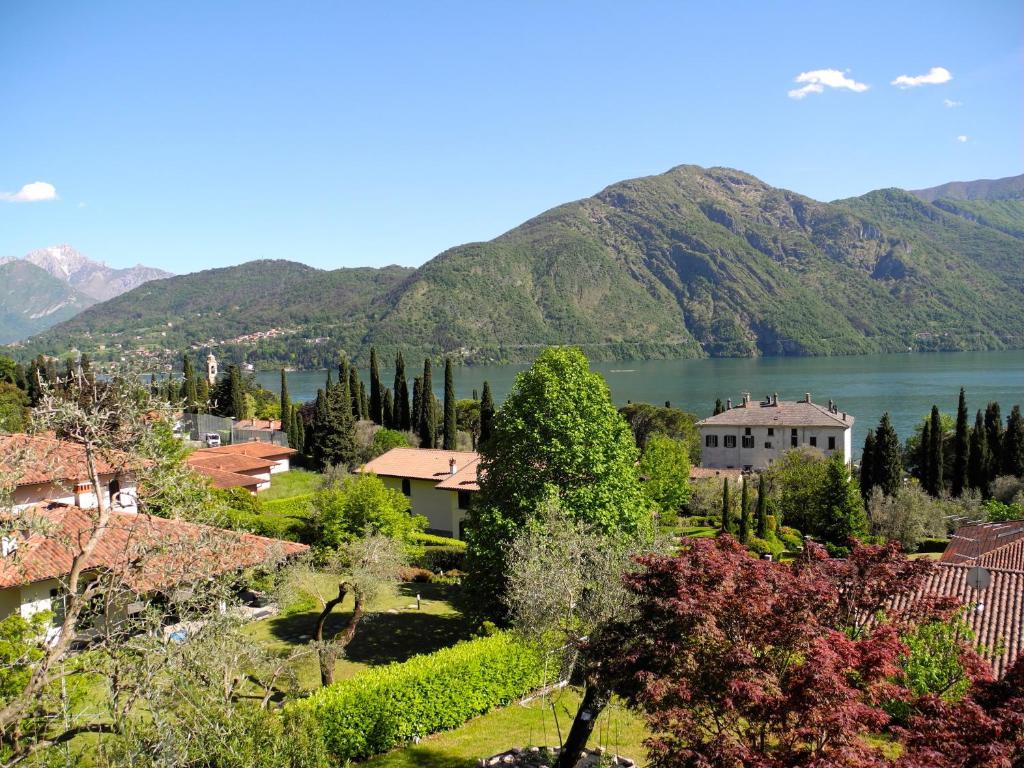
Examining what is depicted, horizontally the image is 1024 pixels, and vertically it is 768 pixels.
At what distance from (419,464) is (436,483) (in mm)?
2354

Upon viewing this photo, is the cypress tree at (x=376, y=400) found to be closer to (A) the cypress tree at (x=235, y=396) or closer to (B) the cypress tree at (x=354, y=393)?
(B) the cypress tree at (x=354, y=393)

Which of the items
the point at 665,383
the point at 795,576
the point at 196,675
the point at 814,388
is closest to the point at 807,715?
the point at 795,576

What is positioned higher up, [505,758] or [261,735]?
[261,735]

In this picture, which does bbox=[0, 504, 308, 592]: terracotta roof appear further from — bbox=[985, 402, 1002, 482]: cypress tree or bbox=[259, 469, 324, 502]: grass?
bbox=[985, 402, 1002, 482]: cypress tree

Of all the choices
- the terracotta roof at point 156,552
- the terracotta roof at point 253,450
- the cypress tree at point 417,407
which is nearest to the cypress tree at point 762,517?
the terracotta roof at point 253,450

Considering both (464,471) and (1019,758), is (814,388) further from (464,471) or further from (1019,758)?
(1019,758)

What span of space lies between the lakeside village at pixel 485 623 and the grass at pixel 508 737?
0.25 ft

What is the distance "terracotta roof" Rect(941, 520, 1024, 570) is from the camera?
818 inches

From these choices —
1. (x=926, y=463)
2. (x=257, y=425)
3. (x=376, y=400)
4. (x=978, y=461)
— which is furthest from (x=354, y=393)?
(x=978, y=461)

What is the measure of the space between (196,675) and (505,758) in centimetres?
727

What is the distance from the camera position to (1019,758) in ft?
21.9

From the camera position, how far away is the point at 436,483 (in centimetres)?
3706

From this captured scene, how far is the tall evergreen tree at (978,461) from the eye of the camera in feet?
162

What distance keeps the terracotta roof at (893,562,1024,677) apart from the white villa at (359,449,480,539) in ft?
70.4
